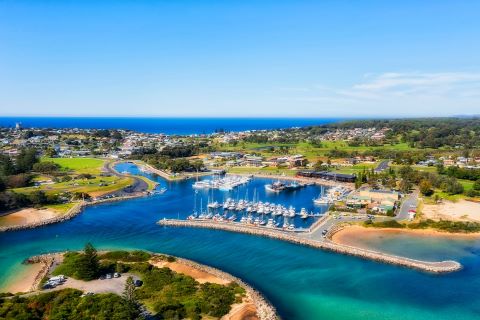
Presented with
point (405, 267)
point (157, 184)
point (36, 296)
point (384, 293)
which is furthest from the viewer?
point (157, 184)

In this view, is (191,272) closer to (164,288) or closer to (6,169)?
(164,288)

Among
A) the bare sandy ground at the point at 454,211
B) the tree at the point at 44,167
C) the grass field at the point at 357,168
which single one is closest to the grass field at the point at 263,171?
the grass field at the point at 357,168

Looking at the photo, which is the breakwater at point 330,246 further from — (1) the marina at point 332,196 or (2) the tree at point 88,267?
(1) the marina at point 332,196

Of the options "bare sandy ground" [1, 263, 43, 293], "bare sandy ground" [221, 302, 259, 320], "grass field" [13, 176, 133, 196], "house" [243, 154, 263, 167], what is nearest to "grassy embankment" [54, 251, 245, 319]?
"bare sandy ground" [221, 302, 259, 320]

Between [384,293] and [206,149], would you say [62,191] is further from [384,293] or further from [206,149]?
[206,149]

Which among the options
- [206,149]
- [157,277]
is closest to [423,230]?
[157,277]

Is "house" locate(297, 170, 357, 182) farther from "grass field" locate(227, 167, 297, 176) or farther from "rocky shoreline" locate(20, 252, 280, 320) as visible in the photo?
"rocky shoreline" locate(20, 252, 280, 320)
